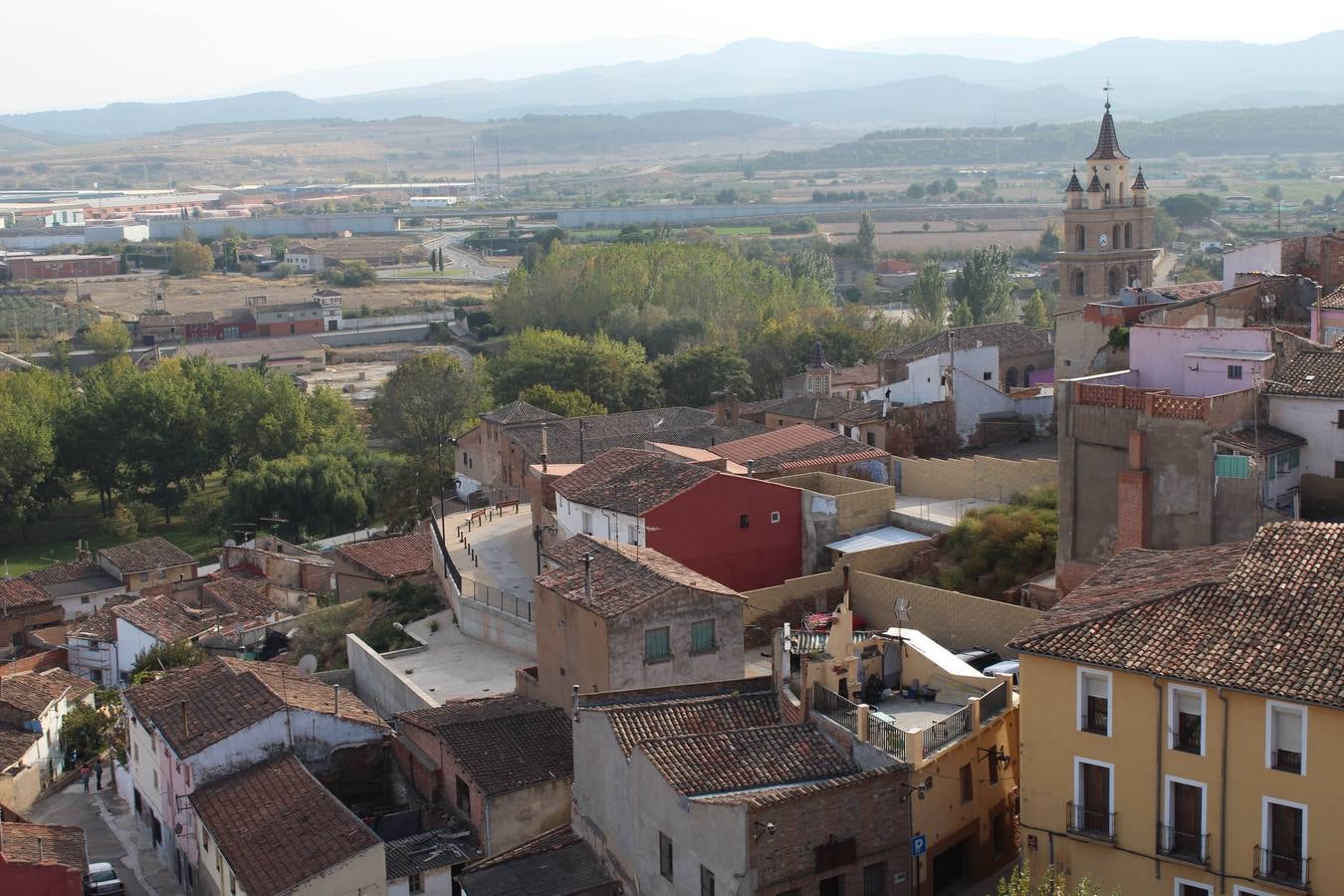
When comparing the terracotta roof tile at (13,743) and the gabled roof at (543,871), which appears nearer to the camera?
the gabled roof at (543,871)

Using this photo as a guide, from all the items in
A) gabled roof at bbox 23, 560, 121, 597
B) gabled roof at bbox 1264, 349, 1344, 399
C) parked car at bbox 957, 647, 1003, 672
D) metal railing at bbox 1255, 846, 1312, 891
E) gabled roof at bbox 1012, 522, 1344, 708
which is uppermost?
gabled roof at bbox 1264, 349, 1344, 399

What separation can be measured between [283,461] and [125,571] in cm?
827

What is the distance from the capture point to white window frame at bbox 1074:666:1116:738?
48.8ft

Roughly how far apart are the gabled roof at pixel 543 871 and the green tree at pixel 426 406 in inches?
1191

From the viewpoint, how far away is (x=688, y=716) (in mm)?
16984

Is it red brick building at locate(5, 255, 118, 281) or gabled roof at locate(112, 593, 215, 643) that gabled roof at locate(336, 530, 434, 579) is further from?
red brick building at locate(5, 255, 118, 281)

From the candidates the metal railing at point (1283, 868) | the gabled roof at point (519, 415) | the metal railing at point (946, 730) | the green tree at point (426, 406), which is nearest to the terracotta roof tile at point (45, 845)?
the metal railing at point (946, 730)

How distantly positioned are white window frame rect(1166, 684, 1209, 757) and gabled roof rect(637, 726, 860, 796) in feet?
9.22

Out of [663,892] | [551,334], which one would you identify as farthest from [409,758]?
[551,334]

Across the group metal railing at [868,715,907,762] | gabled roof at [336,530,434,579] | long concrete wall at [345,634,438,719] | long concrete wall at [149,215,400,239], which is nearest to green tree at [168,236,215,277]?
long concrete wall at [149,215,400,239]

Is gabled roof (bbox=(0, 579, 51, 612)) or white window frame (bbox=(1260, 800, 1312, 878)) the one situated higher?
white window frame (bbox=(1260, 800, 1312, 878))

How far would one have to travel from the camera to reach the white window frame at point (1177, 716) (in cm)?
1427

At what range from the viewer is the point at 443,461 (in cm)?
4206

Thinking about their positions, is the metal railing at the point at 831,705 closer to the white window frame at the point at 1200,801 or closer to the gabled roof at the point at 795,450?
the white window frame at the point at 1200,801
